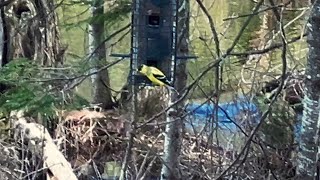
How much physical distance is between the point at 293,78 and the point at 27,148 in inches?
68.7

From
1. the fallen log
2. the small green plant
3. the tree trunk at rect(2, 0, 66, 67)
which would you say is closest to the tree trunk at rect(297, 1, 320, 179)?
the small green plant

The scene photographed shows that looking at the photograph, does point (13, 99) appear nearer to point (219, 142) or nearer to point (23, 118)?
point (23, 118)

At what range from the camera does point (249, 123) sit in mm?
3836

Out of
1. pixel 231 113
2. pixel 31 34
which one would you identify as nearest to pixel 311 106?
pixel 231 113

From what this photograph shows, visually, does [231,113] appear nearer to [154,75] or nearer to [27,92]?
[27,92]

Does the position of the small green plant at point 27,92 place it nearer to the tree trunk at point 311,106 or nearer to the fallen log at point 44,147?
the fallen log at point 44,147

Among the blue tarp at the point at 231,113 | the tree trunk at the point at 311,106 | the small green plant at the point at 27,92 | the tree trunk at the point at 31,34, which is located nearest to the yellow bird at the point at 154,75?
the tree trunk at the point at 311,106

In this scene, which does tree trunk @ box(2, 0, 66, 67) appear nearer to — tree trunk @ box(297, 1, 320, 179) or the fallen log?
the fallen log

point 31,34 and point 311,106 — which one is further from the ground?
point 31,34

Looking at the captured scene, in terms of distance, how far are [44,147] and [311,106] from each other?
2.13 metres

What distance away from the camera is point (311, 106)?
2.17 m

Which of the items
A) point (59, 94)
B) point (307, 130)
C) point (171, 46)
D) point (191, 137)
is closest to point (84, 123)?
point (191, 137)

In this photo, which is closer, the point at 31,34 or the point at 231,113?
the point at 231,113

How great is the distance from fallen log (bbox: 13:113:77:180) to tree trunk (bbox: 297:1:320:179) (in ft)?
5.67
